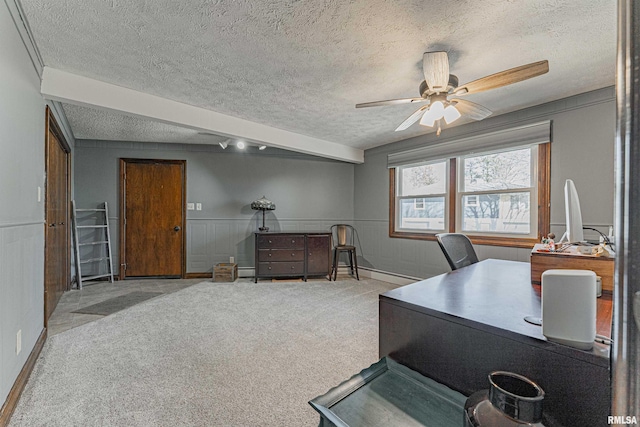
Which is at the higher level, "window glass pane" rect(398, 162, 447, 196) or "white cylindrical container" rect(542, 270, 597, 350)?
"window glass pane" rect(398, 162, 447, 196)

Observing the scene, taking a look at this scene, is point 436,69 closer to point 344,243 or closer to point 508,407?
point 508,407

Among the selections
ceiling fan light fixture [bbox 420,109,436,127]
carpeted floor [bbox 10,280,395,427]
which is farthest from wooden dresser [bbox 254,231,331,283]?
ceiling fan light fixture [bbox 420,109,436,127]

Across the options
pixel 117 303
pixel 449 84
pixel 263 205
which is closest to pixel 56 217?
pixel 117 303

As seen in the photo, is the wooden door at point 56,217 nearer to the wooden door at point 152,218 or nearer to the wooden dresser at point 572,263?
the wooden door at point 152,218

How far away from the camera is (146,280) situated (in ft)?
15.3

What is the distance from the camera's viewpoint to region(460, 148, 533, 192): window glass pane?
3266 mm

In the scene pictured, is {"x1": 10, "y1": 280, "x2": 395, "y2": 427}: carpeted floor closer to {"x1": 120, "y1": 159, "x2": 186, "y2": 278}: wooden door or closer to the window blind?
{"x1": 120, "y1": 159, "x2": 186, "y2": 278}: wooden door

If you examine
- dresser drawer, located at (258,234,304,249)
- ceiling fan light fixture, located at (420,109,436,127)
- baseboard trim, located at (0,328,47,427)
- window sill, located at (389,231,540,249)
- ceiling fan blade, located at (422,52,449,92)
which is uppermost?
ceiling fan blade, located at (422,52,449,92)

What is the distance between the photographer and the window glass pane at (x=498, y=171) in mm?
3266

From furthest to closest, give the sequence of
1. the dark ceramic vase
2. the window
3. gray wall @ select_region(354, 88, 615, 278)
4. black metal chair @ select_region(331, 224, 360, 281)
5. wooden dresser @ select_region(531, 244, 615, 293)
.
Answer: black metal chair @ select_region(331, 224, 360, 281) < the window < gray wall @ select_region(354, 88, 615, 278) < wooden dresser @ select_region(531, 244, 615, 293) < the dark ceramic vase

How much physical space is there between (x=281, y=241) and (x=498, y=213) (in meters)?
2.99

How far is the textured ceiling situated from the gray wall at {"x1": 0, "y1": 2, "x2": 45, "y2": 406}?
12.9 inches

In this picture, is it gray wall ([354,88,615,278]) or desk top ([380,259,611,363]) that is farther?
gray wall ([354,88,615,278])

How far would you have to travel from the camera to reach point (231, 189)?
5082 millimetres
